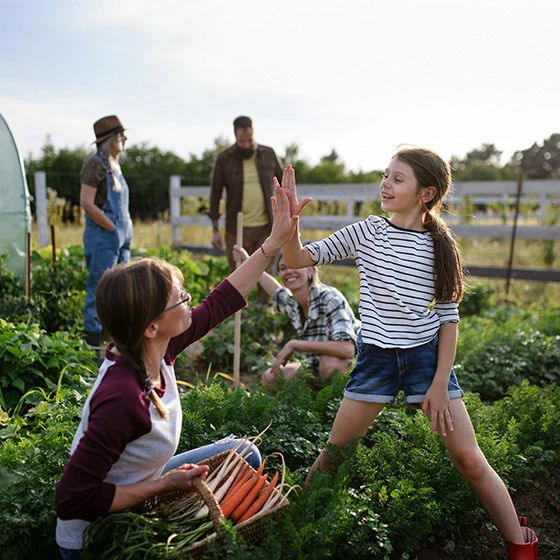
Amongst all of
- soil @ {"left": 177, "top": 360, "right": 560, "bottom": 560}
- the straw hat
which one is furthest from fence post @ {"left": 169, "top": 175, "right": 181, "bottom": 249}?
soil @ {"left": 177, "top": 360, "right": 560, "bottom": 560}

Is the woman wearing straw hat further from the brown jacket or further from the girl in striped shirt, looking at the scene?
the girl in striped shirt

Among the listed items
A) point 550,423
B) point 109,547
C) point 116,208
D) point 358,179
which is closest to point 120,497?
point 109,547

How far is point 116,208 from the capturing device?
16.7 ft

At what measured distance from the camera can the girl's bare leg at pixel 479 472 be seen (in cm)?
238

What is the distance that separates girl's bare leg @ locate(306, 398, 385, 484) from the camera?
2.47m

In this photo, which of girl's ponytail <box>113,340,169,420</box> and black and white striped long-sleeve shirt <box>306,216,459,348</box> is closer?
girl's ponytail <box>113,340,169,420</box>

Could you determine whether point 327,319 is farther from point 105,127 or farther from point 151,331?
point 105,127

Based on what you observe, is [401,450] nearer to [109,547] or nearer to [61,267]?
[109,547]

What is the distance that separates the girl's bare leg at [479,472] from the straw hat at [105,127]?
3677mm

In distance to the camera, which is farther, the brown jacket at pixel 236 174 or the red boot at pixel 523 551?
the brown jacket at pixel 236 174

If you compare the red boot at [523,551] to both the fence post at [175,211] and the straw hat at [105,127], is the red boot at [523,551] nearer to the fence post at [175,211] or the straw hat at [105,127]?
the straw hat at [105,127]

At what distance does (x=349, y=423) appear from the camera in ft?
8.20

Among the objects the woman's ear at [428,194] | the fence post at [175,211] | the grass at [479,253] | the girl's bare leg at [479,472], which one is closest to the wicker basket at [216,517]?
the girl's bare leg at [479,472]

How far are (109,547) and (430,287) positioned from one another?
57.7 inches
